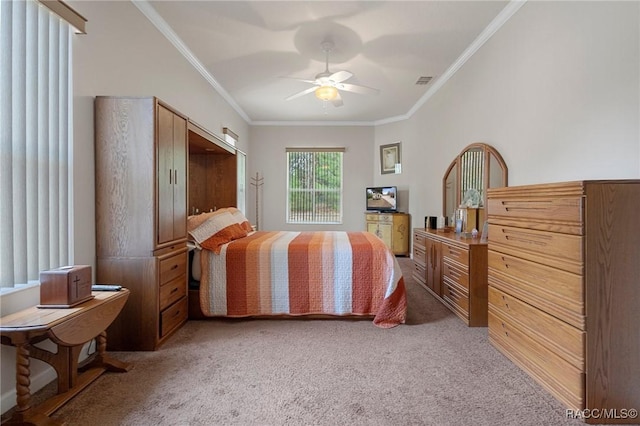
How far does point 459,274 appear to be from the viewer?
9.10 feet

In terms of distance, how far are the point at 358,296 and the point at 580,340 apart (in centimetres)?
157

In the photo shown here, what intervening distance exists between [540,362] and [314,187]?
5.27 m

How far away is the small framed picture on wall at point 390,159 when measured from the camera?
609 cm

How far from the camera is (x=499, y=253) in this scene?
7.02 feet

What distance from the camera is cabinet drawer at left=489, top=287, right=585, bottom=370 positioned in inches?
58.7

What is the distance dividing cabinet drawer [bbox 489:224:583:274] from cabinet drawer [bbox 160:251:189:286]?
2.48 meters

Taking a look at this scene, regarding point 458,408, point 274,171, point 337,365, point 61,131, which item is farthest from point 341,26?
point 274,171

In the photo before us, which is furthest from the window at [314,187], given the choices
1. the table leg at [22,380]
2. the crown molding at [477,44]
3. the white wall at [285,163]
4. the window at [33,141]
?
the table leg at [22,380]

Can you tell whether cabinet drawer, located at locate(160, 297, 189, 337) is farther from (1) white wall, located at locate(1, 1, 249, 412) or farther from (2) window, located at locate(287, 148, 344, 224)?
(2) window, located at locate(287, 148, 344, 224)

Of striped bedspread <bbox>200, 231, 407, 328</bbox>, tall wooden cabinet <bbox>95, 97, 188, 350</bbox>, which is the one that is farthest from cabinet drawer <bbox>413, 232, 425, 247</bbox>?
tall wooden cabinet <bbox>95, 97, 188, 350</bbox>

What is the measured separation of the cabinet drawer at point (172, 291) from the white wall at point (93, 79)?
0.52 m

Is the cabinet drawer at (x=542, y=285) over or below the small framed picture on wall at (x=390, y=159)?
below

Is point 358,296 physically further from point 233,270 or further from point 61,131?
point 61,131

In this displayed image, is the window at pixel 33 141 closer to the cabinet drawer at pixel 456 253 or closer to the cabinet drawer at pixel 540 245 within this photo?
the cabinet drawer at pixel 540 245
